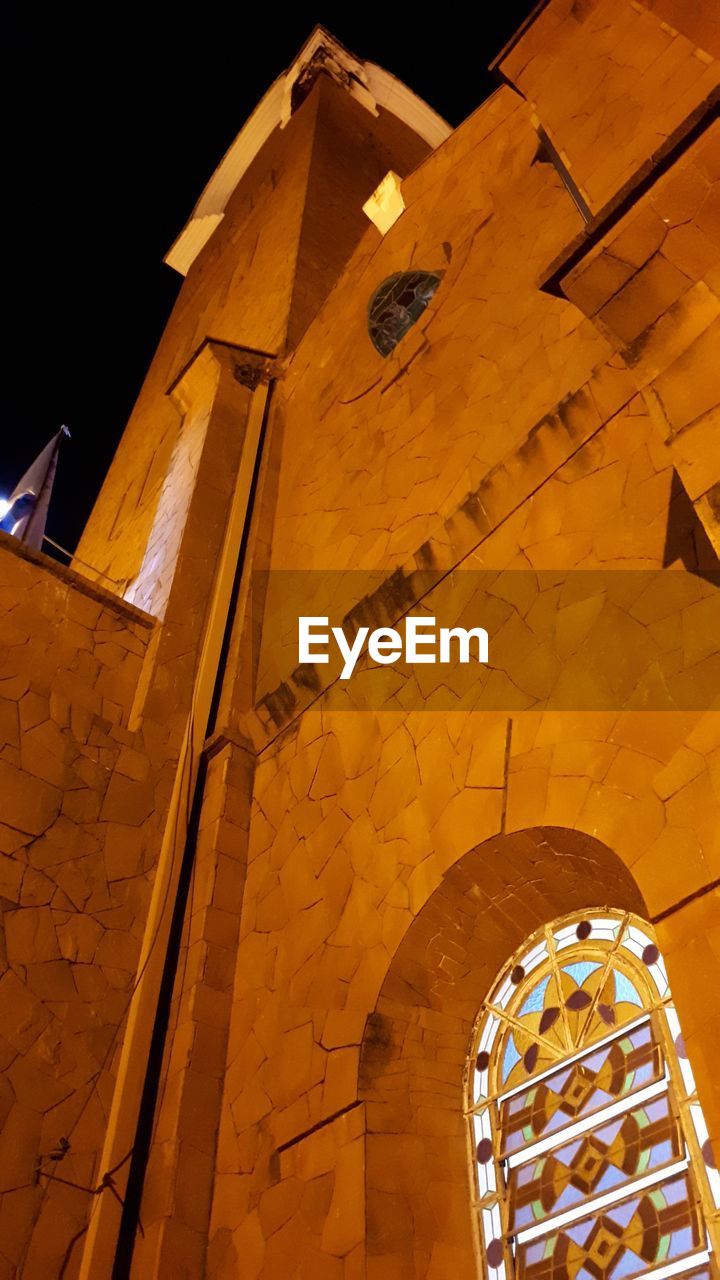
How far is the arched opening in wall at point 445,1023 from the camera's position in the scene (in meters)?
3.19

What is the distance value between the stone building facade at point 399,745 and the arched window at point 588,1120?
115mm

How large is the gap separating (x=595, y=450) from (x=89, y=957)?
10.3 ft

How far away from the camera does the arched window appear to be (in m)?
2.72

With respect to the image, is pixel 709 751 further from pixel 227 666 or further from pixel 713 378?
pixel 227 666

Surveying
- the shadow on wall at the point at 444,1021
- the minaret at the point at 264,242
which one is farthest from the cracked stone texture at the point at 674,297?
the minaret at the point at 264,242

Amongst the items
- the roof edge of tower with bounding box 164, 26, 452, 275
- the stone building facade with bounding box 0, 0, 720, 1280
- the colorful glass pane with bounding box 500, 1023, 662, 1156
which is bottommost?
the colorful glass pane with bounding box 500, 1023, 662, 1156

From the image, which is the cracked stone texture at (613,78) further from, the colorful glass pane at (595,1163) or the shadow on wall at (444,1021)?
the colorful glass pane at (595,1163)

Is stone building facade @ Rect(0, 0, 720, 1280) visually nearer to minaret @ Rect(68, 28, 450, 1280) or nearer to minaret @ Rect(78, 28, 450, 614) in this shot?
minaret @ Rect(68, 28, 450, 1280)

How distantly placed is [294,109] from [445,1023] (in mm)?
10946

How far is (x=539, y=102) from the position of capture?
3.43 m

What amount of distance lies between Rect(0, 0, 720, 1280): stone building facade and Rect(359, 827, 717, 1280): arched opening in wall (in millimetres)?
12

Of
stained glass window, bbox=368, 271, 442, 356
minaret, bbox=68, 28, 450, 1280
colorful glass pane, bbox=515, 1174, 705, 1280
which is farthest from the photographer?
stained glass window, bbox=368, 271, 442, 356

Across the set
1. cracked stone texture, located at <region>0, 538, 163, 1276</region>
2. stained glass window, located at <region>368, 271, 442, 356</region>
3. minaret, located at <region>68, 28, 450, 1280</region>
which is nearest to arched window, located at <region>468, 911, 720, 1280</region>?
minaret, located at <region>68, 28, 450, 1280</region>

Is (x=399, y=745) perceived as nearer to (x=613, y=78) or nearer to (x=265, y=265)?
(x=613, y=78)
